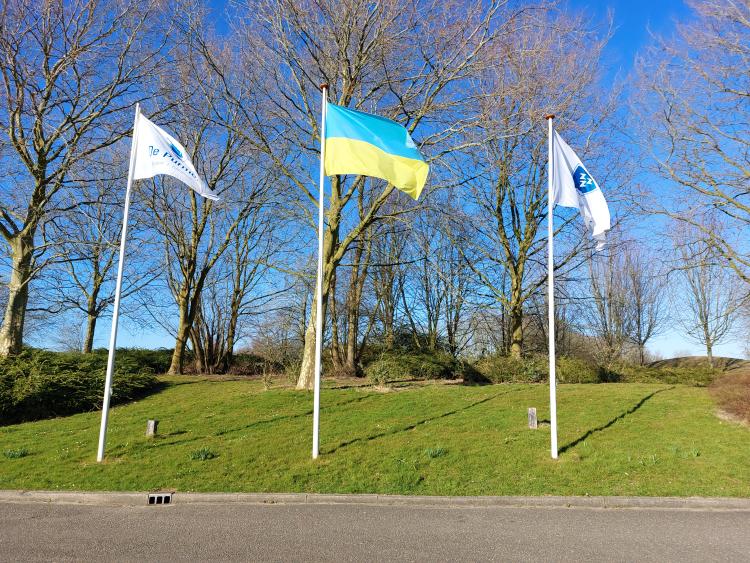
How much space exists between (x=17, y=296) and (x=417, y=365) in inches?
563

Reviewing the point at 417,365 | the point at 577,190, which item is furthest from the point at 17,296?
the point at 577,190

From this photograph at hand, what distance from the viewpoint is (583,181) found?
30.9 feet

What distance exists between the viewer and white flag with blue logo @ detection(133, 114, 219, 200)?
9.80 meters

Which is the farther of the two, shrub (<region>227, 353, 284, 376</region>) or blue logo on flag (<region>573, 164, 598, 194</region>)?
shrub (<region>227, 353, 284, 376</region>)

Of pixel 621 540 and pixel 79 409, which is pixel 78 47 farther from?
pixel 621 540

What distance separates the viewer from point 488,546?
5.29 metres

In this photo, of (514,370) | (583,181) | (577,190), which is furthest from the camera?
(514,370)

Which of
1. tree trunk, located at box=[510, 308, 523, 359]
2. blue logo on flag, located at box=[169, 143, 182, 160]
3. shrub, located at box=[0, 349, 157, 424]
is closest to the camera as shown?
blue logo on flag, located at box=[169, 143, 182, 160]

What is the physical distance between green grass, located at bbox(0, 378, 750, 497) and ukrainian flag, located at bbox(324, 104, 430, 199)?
15.1 ft

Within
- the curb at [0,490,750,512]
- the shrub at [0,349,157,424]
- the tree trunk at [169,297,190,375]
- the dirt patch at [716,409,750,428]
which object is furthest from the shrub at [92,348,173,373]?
the dirt patch at [716,409,750,428]

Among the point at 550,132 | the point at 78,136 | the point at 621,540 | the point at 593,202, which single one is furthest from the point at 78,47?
the point at 621,540

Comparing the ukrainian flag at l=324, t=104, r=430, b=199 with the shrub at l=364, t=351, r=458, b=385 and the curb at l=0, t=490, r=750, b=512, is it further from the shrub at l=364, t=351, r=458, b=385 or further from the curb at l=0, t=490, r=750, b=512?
the shrub at l=364, t=351, r=458, b=385

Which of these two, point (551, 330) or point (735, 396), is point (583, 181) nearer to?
point (551, 330)

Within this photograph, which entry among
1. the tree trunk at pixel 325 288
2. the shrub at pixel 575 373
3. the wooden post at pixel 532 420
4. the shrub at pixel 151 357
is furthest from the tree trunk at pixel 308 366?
the shrub at pixel 151 357
